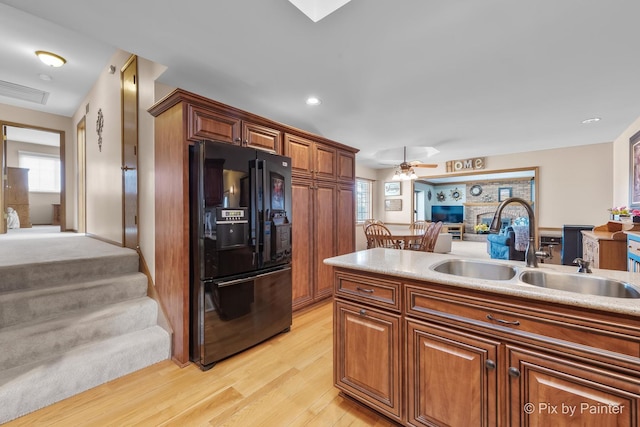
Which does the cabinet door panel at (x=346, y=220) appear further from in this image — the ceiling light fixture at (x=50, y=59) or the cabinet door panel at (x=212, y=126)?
the ceiling light fixture at (x=50, y=59)

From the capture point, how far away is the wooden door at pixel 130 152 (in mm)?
2737

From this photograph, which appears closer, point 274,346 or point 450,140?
point 274,346

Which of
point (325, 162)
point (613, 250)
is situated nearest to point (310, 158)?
point (325, 162)

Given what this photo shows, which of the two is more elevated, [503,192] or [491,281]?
[503,192]

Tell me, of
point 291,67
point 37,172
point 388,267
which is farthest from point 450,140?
point 37,172

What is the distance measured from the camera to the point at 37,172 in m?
7.45

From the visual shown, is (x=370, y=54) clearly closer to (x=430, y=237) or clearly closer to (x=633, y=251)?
(x=430, y=237)

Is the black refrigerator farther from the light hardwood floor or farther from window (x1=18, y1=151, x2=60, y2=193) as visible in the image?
window (x1=18, y1=151, x2=60, y2=193)

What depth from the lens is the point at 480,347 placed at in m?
1.17

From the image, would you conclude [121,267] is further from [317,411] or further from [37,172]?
[37,172]

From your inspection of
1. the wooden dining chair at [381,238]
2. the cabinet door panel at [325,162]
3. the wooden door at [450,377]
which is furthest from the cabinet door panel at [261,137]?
the wooden dining chair at [381,238]

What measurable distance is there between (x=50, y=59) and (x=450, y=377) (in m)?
4.66

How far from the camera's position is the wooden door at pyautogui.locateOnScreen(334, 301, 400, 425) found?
4.65 feet

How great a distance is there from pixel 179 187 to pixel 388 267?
5.57 ft
